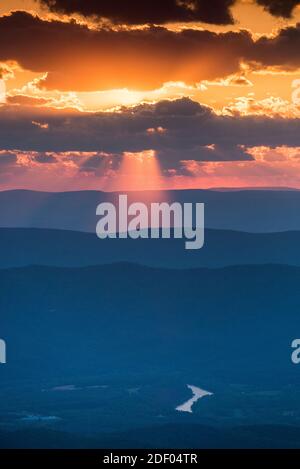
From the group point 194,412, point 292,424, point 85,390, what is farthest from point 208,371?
point 292,424

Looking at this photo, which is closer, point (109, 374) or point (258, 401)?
point (258, 401)

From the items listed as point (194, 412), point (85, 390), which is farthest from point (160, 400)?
point (85, 390)

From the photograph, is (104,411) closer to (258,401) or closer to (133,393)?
(133,393)

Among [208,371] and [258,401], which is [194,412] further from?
[208,371]
